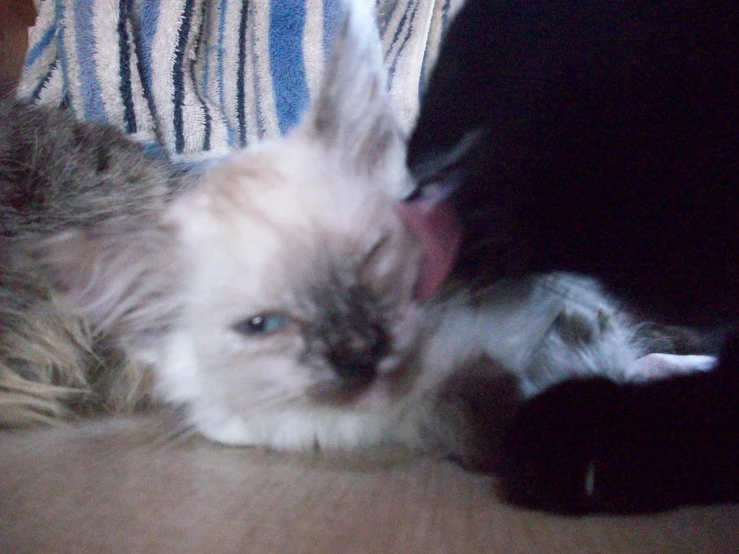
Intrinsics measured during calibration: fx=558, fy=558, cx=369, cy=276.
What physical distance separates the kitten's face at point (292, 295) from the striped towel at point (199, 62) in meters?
0.42

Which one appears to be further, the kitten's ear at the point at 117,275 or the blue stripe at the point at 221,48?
the blue stripe at the point at 221,48

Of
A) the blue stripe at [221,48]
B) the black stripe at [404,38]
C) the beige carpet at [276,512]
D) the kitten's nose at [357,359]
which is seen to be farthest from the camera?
the blue stripe at [221,48]

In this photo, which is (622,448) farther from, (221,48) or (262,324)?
(221,48)

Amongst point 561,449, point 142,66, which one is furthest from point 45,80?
point 561,449

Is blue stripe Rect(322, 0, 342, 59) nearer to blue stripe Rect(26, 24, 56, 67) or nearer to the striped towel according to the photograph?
the striped towel

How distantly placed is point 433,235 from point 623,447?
0.25m

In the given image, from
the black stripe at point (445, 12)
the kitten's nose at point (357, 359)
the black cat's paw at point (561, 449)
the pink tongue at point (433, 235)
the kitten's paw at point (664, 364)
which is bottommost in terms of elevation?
the kitten's paw at point (664, 364)

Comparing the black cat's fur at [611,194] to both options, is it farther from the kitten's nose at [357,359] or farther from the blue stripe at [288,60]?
the blue stripe at [288,60]

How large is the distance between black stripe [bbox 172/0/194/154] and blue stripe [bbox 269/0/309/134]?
16 centimetres

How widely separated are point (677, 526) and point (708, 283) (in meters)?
0.29

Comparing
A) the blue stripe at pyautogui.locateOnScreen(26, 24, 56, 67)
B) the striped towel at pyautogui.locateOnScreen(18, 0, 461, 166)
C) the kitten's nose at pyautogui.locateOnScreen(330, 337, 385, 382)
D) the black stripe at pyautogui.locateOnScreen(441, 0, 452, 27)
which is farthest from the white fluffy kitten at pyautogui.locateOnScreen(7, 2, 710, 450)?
the blue stripe at pyautogui.locateOnScreen(26, 24, 56, 67)

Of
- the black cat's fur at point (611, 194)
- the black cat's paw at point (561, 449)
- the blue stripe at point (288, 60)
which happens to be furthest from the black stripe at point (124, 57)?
the black cat's paw at point (561, 449)

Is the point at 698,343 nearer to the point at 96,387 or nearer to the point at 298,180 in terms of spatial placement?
the point at 298,180

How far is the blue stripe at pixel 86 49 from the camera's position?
1024mm
